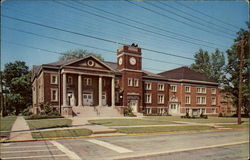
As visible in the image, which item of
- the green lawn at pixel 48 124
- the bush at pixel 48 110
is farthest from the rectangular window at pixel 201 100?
the green lawn at pixel 48 124

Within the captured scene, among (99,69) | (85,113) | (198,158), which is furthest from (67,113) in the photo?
(198,158)

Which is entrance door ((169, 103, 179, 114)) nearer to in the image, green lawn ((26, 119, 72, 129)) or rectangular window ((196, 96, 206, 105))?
rectangular window ((196, 96, 206, 105))

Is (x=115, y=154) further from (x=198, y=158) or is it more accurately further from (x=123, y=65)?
(x=123, y=65)

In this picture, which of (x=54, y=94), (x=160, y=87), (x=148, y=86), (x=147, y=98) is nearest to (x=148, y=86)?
(x=148, y=86)

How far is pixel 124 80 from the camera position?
3116 centimetres

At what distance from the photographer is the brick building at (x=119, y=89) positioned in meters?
26.1

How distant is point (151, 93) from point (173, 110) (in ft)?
20.1

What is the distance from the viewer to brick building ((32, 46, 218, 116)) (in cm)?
2609

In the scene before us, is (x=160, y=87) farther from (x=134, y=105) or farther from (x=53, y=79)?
(x=53, y=79)

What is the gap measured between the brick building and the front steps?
0.18 m

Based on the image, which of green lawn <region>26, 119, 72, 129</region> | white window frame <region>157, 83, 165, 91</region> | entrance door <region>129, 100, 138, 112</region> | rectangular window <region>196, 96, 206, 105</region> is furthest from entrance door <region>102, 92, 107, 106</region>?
rectangular window <region>196, 96, 206, 105</region>

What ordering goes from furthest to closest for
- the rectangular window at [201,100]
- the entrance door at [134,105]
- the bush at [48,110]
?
1. the rectangular window at [201,100]
2. the entrance door at [134,105]
3. the bush at [48,110]

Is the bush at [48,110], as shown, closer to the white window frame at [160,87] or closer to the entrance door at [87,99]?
the entrance door at [87,99]

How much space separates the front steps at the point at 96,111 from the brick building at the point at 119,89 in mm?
182
